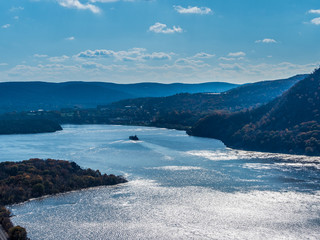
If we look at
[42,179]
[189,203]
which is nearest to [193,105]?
[42,179]

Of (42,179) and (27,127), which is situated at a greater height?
(27,127)

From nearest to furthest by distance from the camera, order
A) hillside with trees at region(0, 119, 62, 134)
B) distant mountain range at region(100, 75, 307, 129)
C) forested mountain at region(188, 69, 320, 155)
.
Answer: forested mountain at region(188, 69, 320, 155)
hillside with trees at region(0, 119, 62, 134)
distant mountain range at region(100, 75, 307, 129)

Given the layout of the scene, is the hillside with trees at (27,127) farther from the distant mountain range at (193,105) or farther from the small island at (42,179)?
the small island at (42,179)

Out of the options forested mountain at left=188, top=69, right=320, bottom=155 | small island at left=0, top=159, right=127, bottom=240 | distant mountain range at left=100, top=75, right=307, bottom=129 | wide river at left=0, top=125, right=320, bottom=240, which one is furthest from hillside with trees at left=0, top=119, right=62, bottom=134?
small island at left=0, top=159, right=127, bottom=240

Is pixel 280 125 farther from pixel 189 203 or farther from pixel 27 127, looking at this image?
pixel 27 127

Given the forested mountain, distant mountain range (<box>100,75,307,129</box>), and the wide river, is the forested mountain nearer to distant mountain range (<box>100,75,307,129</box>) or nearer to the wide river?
the wide river

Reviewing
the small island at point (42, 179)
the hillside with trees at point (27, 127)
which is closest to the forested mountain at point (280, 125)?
the small island at point (42, 179)

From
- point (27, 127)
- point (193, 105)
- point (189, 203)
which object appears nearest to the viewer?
point (189, 203)
